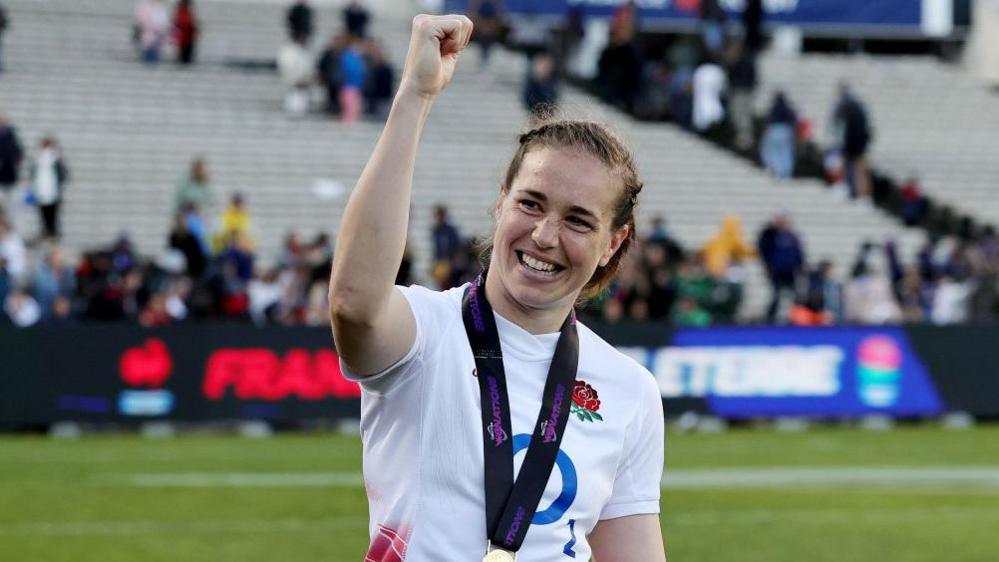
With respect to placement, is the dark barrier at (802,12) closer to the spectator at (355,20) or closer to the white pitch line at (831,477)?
the spectator at (355,20)

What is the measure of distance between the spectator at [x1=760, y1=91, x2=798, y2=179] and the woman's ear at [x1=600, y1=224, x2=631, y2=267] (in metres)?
28.0

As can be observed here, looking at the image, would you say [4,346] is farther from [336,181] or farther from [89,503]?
[336,181]

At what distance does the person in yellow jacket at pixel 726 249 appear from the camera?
25.9 metres

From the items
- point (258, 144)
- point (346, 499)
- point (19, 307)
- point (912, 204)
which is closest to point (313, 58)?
point (258, 144)

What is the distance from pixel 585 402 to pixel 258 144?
2516 centimetres

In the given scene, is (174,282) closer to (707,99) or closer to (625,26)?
(625,26)

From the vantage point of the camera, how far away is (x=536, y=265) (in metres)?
3.90

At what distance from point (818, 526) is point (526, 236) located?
9.98m

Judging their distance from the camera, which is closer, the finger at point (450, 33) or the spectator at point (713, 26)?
the finger at point (450, 33)

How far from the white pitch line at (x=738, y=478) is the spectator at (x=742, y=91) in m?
16.1

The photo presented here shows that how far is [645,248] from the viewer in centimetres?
2325

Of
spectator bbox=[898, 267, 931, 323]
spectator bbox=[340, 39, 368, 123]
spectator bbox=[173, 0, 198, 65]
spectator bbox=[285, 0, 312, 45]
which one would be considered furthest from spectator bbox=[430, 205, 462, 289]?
spectator bbox=[173, 0, 198, 65]

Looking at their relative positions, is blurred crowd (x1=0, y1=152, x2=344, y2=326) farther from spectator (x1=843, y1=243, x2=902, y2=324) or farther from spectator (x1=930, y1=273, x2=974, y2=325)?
spectator (x1=930, y1=273, x2=974, y2=325)

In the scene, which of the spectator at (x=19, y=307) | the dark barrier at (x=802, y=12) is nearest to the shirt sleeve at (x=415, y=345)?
the spectator at (x=19, y=307)
